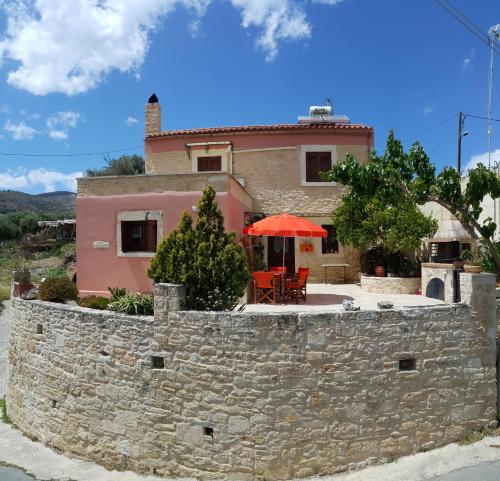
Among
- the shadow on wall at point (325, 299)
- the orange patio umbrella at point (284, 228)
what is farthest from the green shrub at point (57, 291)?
the shadow on wall at point (325, 299)

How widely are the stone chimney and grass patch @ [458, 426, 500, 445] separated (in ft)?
54.2

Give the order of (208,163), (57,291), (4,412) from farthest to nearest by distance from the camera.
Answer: (208,163) < (4,412) < (57,291)

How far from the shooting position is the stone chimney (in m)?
18.0

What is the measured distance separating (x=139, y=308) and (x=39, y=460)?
14.0 ft

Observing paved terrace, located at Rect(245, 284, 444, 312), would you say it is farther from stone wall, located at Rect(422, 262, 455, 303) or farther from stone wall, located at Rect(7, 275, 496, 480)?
stone wall, located at Rect(7, 275, 496, 480)

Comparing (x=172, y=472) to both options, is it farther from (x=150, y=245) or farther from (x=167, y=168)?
(x=167, y=168)

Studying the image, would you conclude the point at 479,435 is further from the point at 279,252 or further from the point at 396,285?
the point at 279,252

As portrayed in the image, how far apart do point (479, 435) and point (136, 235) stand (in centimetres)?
1072

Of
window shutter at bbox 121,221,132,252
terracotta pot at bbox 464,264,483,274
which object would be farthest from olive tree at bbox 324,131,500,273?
window shutter at bbox 121,221,132,252

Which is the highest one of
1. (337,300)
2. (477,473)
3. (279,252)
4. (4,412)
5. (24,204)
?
(24,204)

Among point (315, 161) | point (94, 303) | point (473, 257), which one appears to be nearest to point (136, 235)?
point (94, 303)

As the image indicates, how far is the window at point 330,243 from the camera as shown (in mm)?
16266

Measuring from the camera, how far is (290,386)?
6730mm

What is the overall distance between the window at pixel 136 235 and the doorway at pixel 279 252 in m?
5.38
